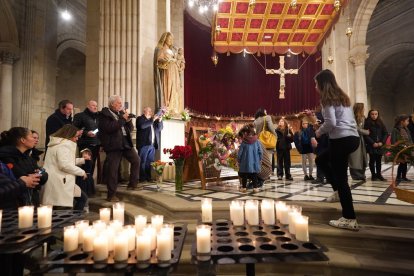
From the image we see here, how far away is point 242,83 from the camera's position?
14867 millimetres

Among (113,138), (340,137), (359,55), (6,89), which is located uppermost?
(359,55)

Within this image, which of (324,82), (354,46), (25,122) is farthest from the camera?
(354,46)

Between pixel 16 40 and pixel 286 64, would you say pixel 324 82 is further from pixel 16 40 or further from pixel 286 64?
pixel 286 64

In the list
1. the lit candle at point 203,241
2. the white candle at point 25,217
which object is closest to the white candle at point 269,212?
the lit candle at point 203,241

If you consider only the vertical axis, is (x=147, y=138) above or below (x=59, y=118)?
below

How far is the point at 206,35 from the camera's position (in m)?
13.8

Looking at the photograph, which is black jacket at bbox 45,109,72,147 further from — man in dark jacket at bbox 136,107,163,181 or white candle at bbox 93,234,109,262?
white candle at bbox 93,234,109,262

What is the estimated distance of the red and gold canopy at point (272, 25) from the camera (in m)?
11.5

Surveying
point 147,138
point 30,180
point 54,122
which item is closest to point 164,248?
point 30,180

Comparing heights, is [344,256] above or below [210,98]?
below

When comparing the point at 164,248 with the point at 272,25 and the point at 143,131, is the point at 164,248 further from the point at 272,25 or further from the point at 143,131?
the point at 272,25

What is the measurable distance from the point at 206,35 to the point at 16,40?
27.6ft

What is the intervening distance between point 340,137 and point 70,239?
7.79ft

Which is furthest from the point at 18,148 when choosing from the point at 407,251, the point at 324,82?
the point at 407,251
